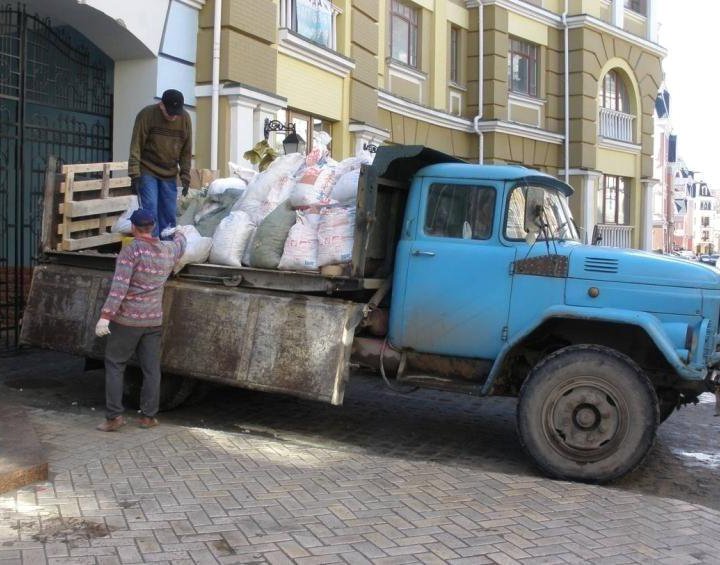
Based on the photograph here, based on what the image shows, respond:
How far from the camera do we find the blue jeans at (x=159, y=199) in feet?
23.8

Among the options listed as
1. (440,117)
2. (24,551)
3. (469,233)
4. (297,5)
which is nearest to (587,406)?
(469,233)

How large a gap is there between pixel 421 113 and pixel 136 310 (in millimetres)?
11542

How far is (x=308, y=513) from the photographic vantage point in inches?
173

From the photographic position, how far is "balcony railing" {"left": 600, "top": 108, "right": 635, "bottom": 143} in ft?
68.8

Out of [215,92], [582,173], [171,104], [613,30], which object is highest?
[613,30]

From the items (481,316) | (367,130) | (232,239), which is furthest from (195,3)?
(481,316)

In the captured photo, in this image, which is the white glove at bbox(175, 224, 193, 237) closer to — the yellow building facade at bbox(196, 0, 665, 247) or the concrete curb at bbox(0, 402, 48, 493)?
the concrete curb at bbox(0, 402, 48, 493)

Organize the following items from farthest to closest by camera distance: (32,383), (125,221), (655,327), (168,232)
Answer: (32,383), (125,221), (168,232), (655,327)

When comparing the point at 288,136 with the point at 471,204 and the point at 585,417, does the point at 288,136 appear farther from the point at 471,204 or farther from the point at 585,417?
the point at 585,417

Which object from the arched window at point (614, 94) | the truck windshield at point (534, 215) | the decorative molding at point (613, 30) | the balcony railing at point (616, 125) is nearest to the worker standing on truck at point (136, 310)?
the truck windshield at point (534, 215)

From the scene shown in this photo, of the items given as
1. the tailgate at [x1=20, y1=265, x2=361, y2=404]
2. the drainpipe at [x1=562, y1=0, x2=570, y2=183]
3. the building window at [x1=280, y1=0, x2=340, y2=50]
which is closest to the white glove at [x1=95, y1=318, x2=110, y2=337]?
the tailgate at [x1=20, y1=265, x2=361, y2=404]

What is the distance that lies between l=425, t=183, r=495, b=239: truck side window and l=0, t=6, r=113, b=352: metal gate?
213 inches

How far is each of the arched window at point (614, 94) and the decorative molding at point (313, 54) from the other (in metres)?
10.4

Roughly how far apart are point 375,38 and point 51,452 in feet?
35.7
